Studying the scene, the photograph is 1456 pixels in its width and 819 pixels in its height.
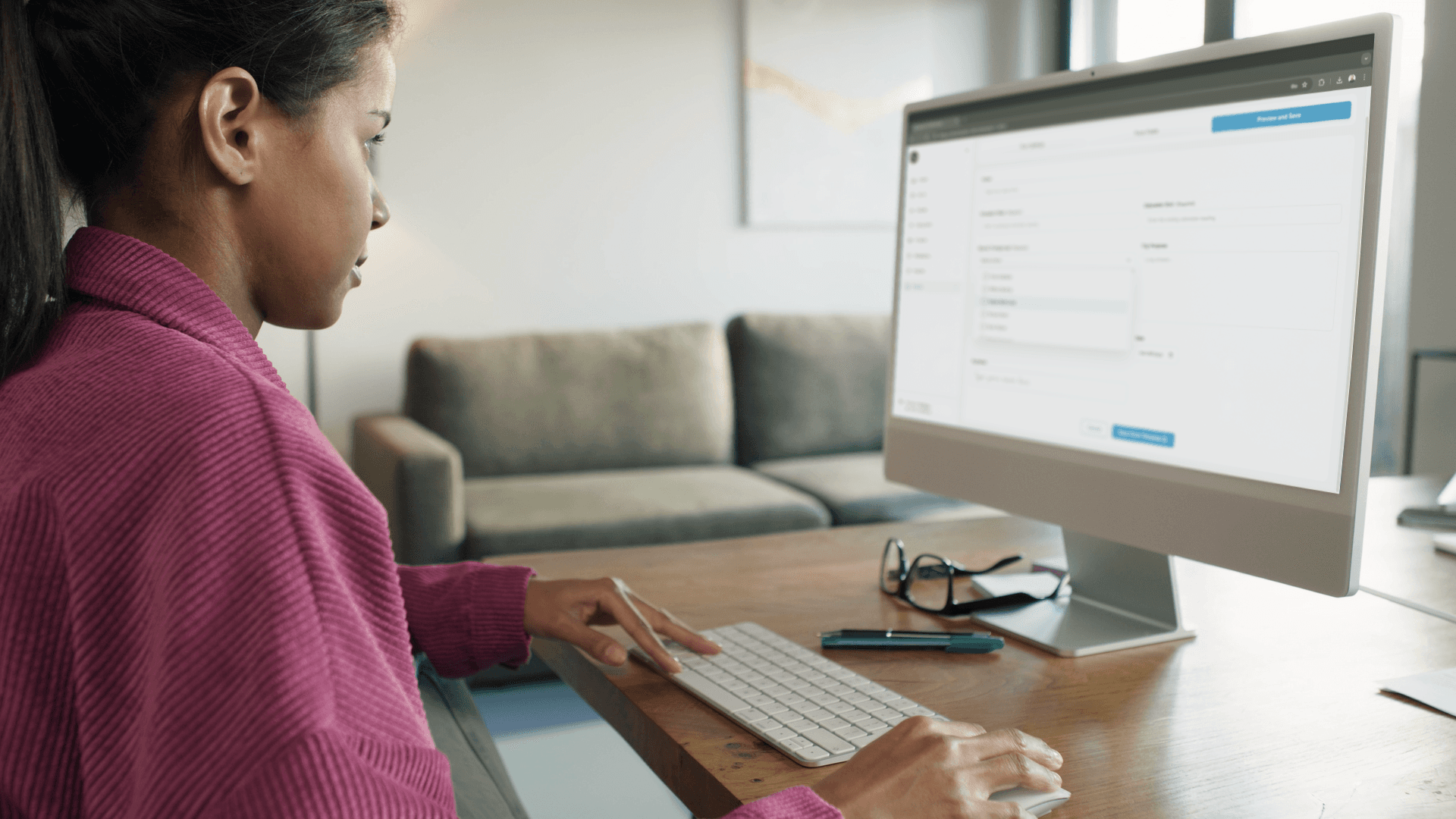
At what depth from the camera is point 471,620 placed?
0.92 metres

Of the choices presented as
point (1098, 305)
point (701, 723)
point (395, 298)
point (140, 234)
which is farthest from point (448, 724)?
point (395, 298)

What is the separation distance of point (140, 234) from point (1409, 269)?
320 cm

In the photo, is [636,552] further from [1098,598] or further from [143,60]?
[143,60]

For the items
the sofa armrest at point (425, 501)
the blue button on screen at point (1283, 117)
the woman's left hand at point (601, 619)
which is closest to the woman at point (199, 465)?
the woman's left hand at point (601, 619)

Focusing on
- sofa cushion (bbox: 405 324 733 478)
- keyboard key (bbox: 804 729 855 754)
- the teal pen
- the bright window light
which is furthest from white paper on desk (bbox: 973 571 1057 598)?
the bright window light

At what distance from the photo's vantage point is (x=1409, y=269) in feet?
9.27

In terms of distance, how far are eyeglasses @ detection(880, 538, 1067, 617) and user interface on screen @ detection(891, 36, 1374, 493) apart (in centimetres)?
15

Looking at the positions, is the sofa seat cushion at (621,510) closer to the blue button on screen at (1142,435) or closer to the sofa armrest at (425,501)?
the sofa armrest at (425,501)

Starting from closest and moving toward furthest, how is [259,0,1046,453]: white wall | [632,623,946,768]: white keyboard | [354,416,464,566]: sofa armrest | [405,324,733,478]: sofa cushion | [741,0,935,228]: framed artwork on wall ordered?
[632,623,946,768]: white keyboard
[354,416,464,566]: sofa armrest
[405,324,733,478]: sofa cushion
[259,0,1046,453]: white wall
[741,0,935,228]: framed artwork on wall

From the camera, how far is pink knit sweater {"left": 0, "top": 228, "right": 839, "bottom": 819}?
1.40ft

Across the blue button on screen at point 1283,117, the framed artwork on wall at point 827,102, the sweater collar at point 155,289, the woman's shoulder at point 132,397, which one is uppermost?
the framed artwork on wall at point 827,102

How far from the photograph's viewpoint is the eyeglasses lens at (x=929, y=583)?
948mm

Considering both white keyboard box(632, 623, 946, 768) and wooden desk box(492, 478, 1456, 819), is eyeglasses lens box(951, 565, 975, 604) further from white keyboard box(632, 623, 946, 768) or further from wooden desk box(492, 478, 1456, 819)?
white keyboard box(632, 623, 946, 768)

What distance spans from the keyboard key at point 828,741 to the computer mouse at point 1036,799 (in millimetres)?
96
